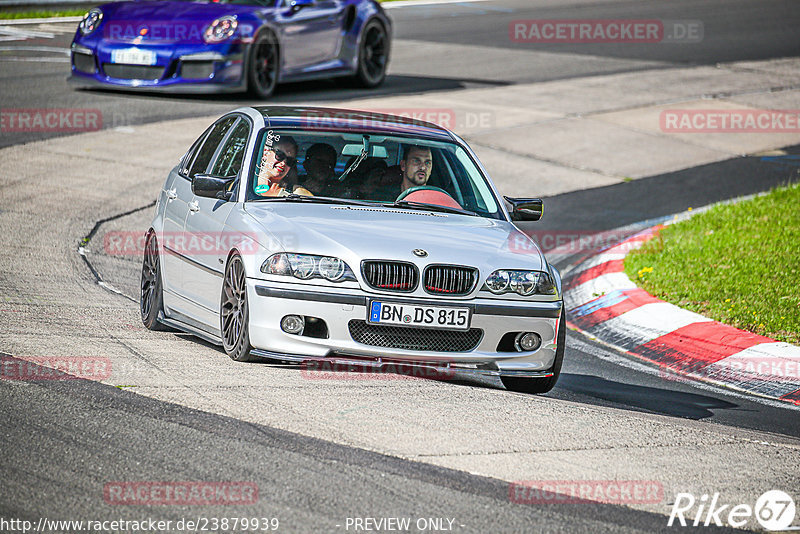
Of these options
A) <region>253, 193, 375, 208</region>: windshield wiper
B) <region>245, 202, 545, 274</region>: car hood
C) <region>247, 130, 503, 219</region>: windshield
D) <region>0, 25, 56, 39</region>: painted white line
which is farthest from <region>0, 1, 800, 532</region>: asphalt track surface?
<region>0, 25, 56, 39</region>: painted white line

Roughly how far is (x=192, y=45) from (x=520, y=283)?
9790 millimetres

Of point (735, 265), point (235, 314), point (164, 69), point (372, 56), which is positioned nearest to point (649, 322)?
point (735, 265)

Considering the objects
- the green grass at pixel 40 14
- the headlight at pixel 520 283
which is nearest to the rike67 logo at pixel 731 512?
the headlight at pixel 520 283

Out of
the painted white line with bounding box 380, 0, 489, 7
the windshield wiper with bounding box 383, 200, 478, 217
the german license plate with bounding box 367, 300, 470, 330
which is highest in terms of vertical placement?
the windshield wiper with bounding box 383, 200, 478, 217

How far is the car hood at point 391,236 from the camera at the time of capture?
6.87m

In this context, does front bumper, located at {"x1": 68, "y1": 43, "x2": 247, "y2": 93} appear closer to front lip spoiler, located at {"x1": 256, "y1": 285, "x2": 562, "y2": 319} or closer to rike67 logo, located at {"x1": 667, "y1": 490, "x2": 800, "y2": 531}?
front lip spoiler, located at {"x1": 256, "y1": 285, "x2": 562, "y2": 319}

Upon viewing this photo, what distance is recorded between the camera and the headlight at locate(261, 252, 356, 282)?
6801 millimetres

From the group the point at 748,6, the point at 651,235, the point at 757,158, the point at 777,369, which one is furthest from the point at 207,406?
the point at 748,6

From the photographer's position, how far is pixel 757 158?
16.8m

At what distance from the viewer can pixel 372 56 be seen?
1930cm

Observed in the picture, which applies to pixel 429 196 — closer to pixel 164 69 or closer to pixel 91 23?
pixel 164 69

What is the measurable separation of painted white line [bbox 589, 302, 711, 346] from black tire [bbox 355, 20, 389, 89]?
32.5 ft

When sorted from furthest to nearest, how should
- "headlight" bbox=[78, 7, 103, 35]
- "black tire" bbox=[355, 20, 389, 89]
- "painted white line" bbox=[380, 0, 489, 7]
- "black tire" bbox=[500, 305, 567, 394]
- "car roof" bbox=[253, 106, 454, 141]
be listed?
"painted white line" bbox=[380, 0, 489, 7] → "black tire" bbox=[355, 20, 389, 89] → "headlight" bbox=[78, 7, 103, 35] → "car roof" bbox=[253, 106, 454, 141] → "black tire" bbox=[500, 305, 567, 394]

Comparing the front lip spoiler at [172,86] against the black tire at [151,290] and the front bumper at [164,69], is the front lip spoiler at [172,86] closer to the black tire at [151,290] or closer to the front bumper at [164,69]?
the front bumper at [164,69]
